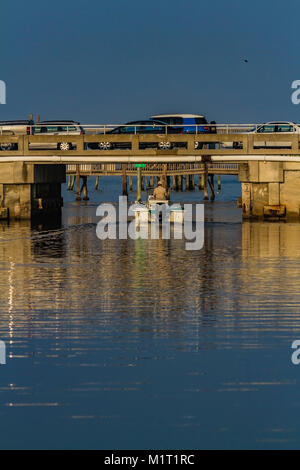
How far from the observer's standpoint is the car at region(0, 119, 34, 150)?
6053cm

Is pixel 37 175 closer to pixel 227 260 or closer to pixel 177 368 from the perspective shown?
pixel 227 260

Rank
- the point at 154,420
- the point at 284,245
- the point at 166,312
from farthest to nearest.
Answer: the point at 284,245 < the point at 166,312 < the point at 154,420

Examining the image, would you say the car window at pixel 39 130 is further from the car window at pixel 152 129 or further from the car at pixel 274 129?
the car at pixel 274 129

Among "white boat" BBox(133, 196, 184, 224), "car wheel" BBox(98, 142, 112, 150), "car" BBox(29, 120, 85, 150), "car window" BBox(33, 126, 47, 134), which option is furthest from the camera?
"car window" BBox(33, 126, 47, 134)

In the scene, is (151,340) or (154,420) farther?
(151,340)

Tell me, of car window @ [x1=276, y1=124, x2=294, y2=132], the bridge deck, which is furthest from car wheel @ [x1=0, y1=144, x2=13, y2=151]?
car window @ [x1=276, y1=124, x2=294, y2=132]

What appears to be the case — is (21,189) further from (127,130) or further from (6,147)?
(127,130)

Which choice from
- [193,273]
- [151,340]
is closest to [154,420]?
[151,340]

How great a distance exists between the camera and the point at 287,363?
17000 mm

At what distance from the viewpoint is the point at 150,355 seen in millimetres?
17625

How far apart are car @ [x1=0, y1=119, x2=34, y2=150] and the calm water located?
28265 mm

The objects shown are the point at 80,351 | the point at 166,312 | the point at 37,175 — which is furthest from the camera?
the point at 37,175

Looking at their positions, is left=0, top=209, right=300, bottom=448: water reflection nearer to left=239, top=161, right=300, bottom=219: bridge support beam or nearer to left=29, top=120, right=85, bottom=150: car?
left=239, top=161, right=300, bottom=219: bridge support beam
